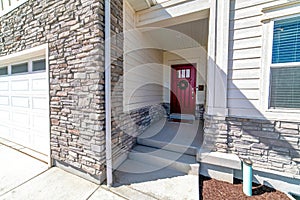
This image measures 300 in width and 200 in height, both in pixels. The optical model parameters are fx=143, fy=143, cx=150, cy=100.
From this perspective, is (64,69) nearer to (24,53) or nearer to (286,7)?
(24,53)

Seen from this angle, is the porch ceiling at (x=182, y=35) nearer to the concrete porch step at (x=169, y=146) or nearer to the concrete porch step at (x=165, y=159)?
the concrete porch step at (x=169, y=146)

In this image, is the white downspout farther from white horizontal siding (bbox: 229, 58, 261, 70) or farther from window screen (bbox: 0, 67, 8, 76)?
window screen (bbox: 0, 67, 8, 76)

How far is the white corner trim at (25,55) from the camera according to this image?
9.41 feet

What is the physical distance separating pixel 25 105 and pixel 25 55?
48.0 inches

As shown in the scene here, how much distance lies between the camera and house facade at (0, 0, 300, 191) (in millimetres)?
2244

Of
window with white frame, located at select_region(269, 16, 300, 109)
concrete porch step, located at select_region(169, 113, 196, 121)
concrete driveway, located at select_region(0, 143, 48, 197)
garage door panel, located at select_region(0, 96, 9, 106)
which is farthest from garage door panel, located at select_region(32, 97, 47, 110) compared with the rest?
window with white frame, located at select_region(269, 16, 300, 109)

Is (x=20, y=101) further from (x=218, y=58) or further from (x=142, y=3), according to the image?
(x=218, y=58)

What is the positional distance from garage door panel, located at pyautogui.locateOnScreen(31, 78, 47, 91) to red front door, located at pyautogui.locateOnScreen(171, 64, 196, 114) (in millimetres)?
4082

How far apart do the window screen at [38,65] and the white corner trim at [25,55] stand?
0.13 m

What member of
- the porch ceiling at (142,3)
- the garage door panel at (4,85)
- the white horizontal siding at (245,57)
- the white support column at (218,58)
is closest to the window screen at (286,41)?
the white horizontal siding at (245,57)

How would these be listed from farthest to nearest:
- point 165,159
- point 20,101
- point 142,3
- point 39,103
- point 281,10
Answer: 1. point 20,101
2. point 39,103
3. point 142,3
4. point 165,159
5. point 281,10

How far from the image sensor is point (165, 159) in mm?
2793

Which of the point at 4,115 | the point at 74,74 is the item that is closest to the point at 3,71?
the point at 4,115

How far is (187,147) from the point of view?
2.92 meters
